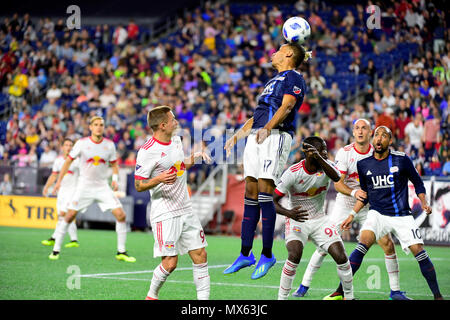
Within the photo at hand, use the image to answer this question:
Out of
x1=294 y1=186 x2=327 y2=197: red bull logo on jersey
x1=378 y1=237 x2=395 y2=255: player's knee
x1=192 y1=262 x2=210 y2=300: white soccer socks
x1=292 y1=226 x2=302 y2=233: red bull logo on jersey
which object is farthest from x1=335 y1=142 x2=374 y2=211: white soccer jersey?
x1=192 y1=262 x2=210 y2=300: white soccer socks

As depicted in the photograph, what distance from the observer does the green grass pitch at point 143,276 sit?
9.54 metres

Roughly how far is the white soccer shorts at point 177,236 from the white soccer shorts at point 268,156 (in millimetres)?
883

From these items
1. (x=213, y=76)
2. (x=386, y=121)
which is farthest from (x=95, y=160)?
(x=213, y=76)

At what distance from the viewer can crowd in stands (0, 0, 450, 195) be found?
20391mm

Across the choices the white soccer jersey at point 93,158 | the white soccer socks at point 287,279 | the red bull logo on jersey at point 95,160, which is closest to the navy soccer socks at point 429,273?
the white soccer socks at point 287,279

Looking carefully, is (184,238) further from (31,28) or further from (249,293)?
(31,28)

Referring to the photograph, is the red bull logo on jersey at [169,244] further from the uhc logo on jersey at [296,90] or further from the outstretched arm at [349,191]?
the outstretched arm at [349,191]

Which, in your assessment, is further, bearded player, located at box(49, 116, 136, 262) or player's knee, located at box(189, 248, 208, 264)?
bearded player, located at box(49, 116, 136, 262)

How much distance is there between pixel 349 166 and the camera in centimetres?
1081

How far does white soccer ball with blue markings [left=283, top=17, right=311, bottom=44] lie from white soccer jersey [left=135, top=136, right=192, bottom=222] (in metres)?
1.86

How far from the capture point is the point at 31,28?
1168 inches

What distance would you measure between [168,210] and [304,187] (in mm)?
1880

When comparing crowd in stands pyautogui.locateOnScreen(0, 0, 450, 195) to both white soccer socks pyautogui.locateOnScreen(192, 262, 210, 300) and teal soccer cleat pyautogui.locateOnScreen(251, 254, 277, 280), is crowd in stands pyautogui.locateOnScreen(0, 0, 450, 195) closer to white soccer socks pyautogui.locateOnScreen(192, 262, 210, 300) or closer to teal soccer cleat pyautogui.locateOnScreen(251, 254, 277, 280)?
teal soccer cleat pyautogui.locateOnScreen(251, 254, 277, 280)

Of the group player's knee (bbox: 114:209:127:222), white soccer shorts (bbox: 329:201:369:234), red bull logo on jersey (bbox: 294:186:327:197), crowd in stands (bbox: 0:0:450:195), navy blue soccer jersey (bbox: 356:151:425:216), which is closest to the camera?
red bull logo on jersey (bbox: 294:186:327:197)
